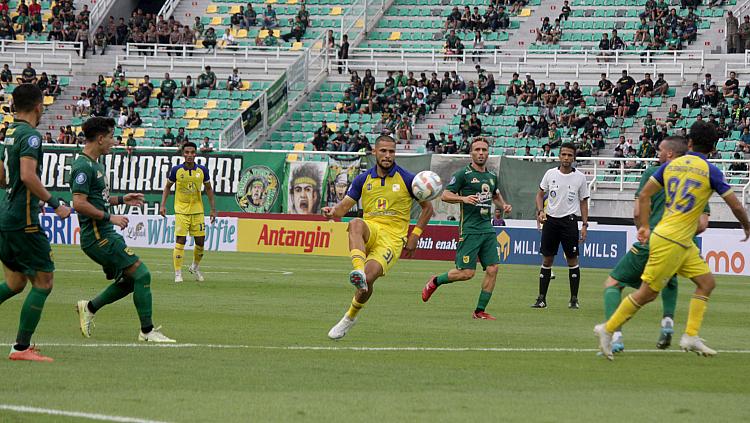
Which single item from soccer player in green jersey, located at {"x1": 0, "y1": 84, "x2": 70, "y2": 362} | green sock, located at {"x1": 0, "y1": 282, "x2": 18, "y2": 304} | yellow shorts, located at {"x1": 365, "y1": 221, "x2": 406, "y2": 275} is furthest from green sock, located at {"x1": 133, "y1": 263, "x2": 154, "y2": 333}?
yellow shorts, located at {"x1": 365, "y1": 221, "x2": 406, "y2": 275}

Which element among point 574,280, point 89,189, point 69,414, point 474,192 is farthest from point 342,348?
point 574,280

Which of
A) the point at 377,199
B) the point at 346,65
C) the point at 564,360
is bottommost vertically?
the point at 564,360

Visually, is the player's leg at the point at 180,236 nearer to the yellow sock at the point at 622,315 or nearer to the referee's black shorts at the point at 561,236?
the referee's black shorts at the point at 561,236

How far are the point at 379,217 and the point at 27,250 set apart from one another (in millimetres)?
4228

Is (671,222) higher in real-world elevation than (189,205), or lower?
higher

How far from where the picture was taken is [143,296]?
39.5ft

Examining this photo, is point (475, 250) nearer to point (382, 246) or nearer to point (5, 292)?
point (382, 246)

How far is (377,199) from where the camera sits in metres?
13.5

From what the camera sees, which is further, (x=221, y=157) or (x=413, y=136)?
(x=413, y=136)

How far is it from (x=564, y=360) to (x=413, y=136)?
3331 centimetres

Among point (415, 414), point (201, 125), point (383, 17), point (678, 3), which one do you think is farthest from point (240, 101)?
point (415, 414)

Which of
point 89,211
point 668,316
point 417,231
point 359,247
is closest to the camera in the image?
point 89,211

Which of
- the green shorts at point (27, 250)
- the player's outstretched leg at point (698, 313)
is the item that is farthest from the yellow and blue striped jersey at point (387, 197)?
the green shorts at point (27, 250)

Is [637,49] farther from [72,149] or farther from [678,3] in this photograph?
[72,149]
